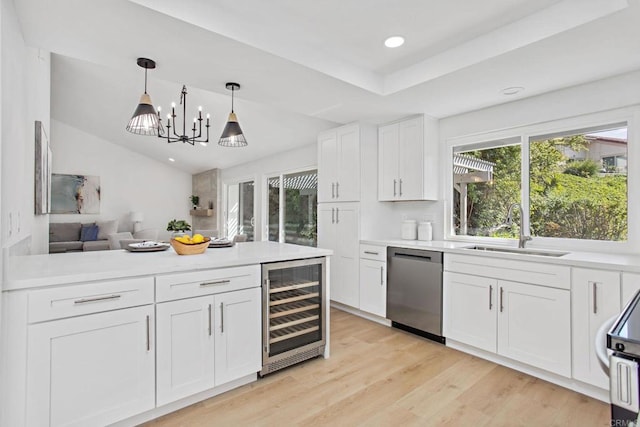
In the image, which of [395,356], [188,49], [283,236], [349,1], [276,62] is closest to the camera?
[349,1]

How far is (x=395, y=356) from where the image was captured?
9.05 feet

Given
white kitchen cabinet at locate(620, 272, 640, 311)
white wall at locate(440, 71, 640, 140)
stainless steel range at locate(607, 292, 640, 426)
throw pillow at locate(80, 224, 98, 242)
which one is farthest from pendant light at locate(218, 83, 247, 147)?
throw pillow at locate(80, 224, 98, 242)

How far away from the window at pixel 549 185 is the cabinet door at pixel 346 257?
1139 millimetres

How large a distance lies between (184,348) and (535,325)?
95.7 inches

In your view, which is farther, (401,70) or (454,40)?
(401,70)

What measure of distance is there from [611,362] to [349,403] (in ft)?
5.38

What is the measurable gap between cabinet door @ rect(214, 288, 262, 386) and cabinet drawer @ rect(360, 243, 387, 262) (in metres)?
1.64

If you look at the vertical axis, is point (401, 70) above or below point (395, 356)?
above

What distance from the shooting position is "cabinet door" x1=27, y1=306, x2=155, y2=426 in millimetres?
1521

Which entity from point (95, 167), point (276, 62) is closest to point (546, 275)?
point (276, 62)

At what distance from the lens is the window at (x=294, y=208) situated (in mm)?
5297

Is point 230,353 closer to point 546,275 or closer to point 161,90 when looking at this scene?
point 546,275

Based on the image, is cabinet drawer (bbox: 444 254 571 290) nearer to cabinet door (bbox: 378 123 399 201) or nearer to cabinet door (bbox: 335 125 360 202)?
cabinet door (bbox: 378 123 399 201)

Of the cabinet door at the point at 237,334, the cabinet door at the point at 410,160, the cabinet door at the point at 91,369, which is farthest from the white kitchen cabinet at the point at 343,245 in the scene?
the cabinet door at the point at 91,369
